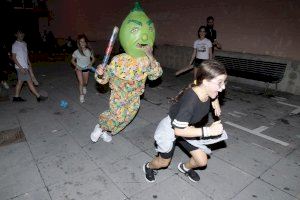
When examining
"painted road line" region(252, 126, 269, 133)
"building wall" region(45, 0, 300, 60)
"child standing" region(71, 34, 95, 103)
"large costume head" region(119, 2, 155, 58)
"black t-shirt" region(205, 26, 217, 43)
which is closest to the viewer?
"large costume head" region(119, 2, 155, 58)

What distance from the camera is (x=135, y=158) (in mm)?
4059

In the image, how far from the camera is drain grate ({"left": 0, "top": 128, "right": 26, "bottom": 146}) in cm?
464

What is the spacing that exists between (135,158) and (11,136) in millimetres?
2694

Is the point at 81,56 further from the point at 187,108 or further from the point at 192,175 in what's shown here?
the point at 187,108

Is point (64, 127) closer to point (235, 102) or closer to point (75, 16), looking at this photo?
point (235, 102)

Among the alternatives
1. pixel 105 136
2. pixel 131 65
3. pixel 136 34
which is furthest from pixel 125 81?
pixel 105 136

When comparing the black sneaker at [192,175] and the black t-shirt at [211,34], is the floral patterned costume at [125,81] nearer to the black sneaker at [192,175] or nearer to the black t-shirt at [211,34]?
the black sneaker at [192,175]

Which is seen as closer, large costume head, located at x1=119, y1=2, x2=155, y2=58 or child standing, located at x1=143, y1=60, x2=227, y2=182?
child standing, located at x1=143, y1=60, x2=227, y2=182

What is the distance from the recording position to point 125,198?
316 cm

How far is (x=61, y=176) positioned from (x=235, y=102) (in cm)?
490

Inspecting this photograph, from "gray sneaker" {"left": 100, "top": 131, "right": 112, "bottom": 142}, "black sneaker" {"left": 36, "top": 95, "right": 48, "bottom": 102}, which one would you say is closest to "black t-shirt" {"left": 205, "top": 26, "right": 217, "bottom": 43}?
"gray sneaker" {"left": 100, "top": 131, "right": 112, "bottom": 142}

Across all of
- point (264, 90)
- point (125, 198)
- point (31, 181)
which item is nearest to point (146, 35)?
point (125, 198)

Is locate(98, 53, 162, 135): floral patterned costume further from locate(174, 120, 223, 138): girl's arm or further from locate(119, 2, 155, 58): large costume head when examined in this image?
locate(174, 120, 223, 138): girl's arm

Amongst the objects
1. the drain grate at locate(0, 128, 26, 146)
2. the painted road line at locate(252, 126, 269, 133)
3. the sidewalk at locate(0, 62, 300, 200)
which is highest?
the painted road line at locate(252, 126, 269, 133)
